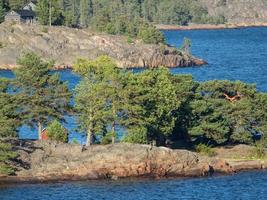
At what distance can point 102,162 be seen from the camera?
77.8 m

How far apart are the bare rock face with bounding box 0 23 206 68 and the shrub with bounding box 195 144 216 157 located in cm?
9386

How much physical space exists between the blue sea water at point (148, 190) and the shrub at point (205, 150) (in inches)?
275

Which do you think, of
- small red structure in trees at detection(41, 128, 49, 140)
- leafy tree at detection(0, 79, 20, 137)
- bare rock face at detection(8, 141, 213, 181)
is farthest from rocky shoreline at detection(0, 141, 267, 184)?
small red structure in trees at detection(41, 128, 49, 140)

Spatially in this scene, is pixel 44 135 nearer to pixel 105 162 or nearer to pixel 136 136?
pixel 136 136

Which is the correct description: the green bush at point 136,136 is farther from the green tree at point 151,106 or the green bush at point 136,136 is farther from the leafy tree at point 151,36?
the leafy tree at point 151,36

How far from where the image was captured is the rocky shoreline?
77.0 m

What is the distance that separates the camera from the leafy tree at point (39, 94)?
8394cm

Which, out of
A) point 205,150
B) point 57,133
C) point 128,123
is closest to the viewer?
point 57,133

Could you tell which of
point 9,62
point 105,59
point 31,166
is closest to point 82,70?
point 105,59

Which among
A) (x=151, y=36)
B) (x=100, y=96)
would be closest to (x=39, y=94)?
(x=100, y=96)

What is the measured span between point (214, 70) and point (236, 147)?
9519 cm

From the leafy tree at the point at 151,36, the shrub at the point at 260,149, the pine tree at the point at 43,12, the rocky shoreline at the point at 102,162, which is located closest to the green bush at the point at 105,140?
the rocky shoreline at the point at 102,162

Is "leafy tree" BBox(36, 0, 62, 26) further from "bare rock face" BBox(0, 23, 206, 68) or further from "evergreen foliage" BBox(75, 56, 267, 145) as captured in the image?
"evergreen foliage" BBox(75, 56, 267, 145)

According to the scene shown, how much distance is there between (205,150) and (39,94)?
15445 millimetres
